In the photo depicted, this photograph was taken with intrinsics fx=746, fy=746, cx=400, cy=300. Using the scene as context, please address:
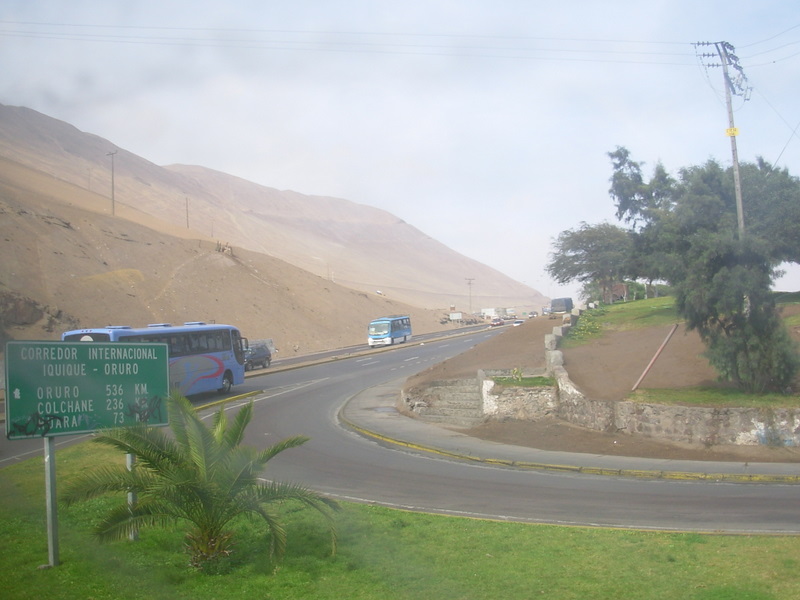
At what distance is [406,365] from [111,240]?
42184mm

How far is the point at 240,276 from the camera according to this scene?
3241 inches

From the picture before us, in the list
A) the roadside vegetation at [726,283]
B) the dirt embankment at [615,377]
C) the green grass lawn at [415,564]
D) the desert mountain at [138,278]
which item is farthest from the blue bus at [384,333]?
the green grass lawn at [415,564]

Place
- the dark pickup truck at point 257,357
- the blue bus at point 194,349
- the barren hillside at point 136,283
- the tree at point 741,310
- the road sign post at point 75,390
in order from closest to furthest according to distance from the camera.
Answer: the road sign post at point 75,390, the tree at point 741,310, the blue bus at point 194,349, the dark pickup truck at point 257,357, the barren hillside at point 136,283

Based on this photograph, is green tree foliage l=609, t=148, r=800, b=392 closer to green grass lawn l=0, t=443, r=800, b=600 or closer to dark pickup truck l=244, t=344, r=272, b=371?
green grass lawn l=0, t=443, r=800, b=600

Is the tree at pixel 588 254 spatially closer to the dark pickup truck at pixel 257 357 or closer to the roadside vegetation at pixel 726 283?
the dark pickup truck at pixel 257 357

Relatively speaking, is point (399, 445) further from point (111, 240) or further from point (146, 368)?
point (111, 240)

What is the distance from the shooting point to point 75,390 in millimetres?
7938

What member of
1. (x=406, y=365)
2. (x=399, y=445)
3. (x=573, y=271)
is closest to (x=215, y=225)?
(x=573, y=271)

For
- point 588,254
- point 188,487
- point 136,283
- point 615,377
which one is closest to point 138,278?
point 136,283

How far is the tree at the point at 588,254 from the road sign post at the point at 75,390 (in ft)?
180

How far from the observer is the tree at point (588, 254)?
201 ft

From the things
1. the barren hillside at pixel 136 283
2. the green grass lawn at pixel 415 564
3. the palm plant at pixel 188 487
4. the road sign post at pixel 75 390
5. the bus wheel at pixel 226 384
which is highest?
the barren hillside at pixel 136 283

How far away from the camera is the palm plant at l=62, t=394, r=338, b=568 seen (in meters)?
7.36

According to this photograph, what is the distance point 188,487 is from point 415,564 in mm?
2445
